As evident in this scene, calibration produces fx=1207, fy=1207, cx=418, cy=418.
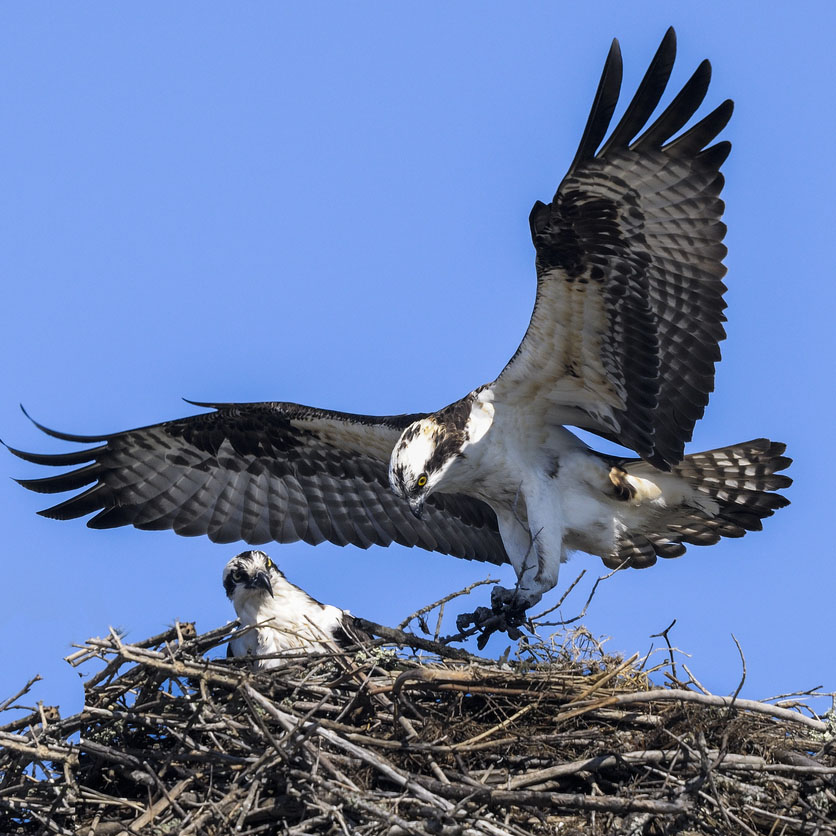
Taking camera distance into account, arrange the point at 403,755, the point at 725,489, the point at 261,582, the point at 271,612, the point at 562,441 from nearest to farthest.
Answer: the point at 403,755 < the point at 261,582 < the point at 271,612 < the point at 725,489 < the point at 562,441

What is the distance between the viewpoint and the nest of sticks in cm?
592

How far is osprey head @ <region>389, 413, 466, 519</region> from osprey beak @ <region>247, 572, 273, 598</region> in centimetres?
102

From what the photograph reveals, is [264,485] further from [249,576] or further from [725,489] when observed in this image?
[725,489]

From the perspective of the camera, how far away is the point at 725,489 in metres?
8.36

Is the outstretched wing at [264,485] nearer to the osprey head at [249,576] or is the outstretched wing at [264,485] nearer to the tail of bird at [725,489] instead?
the osprey head at [249,576]

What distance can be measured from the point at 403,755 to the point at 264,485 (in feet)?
12.2

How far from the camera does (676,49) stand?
668cm

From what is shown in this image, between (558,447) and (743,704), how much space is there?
282 centimetres

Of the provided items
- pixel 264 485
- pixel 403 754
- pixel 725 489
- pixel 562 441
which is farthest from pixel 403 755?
pixel 264 485

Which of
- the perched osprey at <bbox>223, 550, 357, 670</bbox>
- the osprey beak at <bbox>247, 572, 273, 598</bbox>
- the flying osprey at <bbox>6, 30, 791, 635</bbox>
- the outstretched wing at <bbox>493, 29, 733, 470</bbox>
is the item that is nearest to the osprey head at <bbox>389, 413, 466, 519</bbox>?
the flying osprey at <bbox>6, 30, 791, 635</bbox>

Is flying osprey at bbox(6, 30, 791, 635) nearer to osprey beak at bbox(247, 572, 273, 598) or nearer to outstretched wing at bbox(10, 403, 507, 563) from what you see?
outstretched wing at bbox(10, 403, 507, 563)

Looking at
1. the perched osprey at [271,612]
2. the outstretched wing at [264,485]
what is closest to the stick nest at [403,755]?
the perched osprey at [271,612]

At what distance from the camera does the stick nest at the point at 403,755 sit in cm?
592

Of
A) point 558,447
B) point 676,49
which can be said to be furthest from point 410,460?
point 676,49
